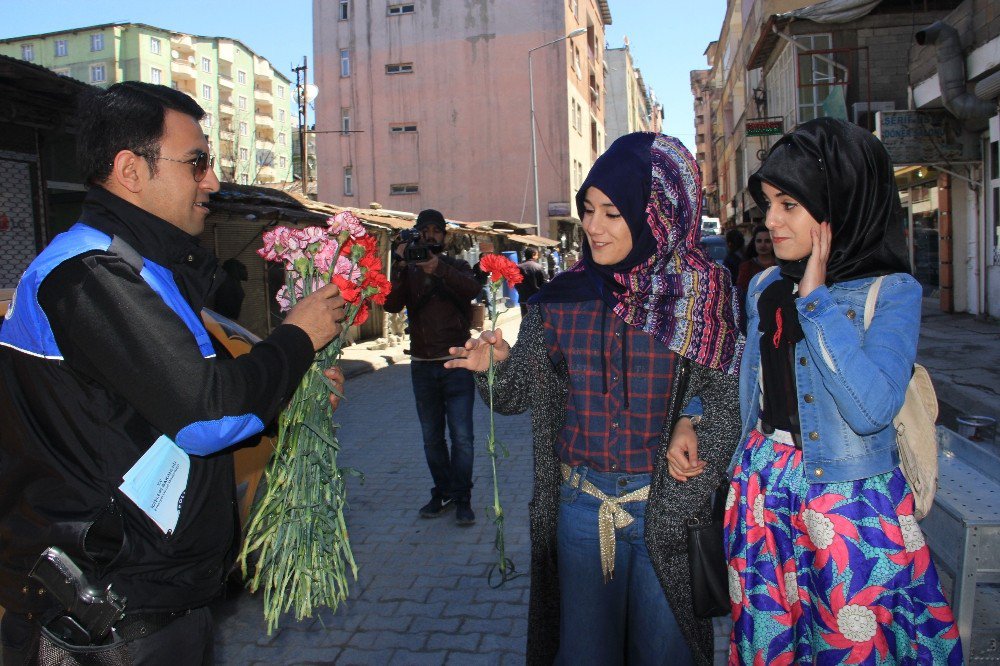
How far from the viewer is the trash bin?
3.32 metres

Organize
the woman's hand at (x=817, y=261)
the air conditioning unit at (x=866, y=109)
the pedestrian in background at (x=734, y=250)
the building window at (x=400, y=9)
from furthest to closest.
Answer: the building window at (x=400, y=9) → the air conditioning unit at (x=866, y=109) → the pedestrian in background at (x=734, y=250) → the woman's hand at (x=817, y=261)

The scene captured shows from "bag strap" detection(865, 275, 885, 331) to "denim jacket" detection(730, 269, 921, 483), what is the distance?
0.01 metres

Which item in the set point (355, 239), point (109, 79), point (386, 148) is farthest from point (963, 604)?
point (109, 79)

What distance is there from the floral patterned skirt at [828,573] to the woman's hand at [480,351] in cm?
87

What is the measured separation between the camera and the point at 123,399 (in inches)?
64.2

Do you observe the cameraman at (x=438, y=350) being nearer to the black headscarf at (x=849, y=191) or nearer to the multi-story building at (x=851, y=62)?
the black headscarf at (x=849, y=191)

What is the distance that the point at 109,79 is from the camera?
53.0m

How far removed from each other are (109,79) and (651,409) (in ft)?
199

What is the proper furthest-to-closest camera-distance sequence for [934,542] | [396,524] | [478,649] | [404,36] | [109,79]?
[109,79]
[404,36]
[396,524]
[478,649]
[934,542]

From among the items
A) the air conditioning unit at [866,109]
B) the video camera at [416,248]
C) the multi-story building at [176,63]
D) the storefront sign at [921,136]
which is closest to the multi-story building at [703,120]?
the multi-story building at [176,63]

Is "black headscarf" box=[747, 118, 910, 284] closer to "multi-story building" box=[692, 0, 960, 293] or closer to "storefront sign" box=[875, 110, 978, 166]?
"storefront sign" box=[875, 110, 978, 166]

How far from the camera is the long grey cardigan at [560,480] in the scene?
2236 mm

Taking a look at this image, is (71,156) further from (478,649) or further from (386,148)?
(386,148)

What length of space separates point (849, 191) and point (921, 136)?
14962 millimetres
